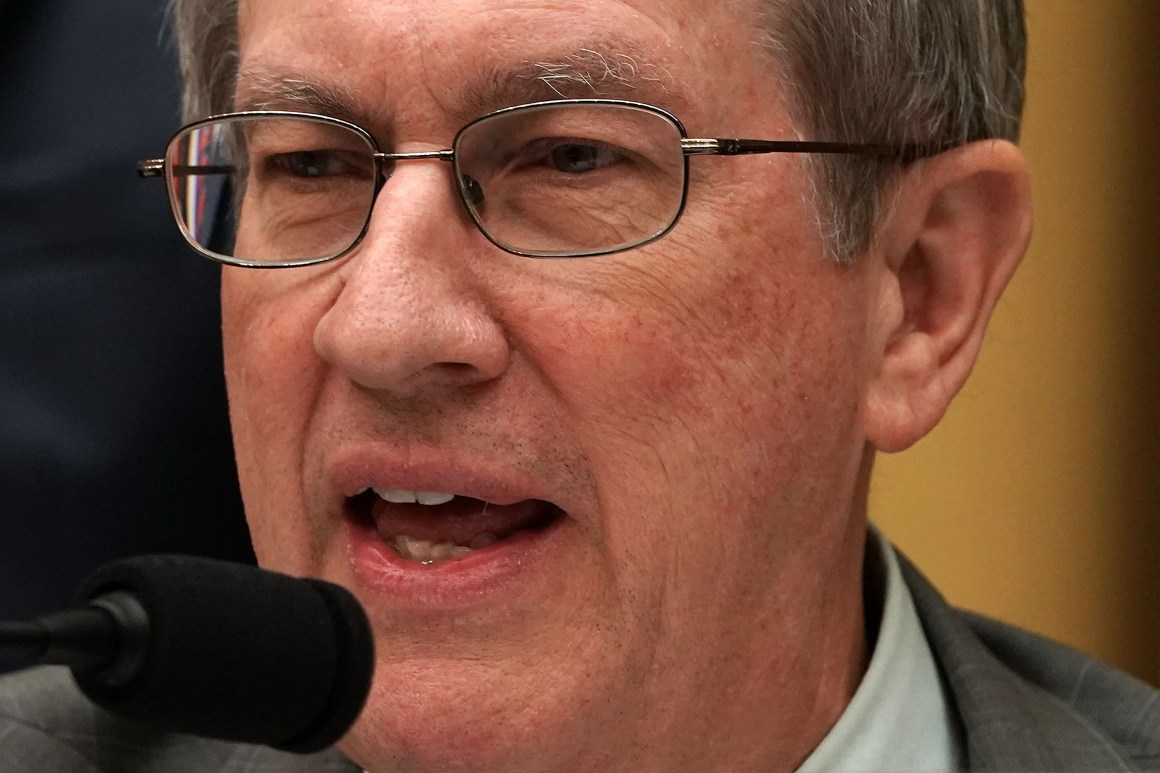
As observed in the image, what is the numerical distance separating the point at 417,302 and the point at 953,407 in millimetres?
1339

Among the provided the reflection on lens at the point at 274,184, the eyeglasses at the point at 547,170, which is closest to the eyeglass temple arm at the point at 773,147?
the eyeglasses at the point at 547,170

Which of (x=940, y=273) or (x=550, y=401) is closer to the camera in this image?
(x=550, y=401)

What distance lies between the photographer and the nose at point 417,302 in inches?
46.3

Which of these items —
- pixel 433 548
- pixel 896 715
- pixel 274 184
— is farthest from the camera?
pixel 896 715

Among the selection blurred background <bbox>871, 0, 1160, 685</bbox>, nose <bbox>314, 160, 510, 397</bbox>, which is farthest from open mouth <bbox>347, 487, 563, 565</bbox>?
blurred background <bbox>871, 0, 1160, 685</bbox>

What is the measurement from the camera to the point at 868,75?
1361 mm

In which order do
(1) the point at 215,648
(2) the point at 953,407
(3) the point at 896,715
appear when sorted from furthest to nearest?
1. (2) the point at 953,407
2. (3) the point at 896,715
3. (1) the point at 215,648

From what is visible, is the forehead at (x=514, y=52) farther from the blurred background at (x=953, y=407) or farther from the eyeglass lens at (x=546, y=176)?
the blurred background at (x=953, y=407)

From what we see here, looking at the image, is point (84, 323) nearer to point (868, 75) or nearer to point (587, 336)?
point (587, 336)

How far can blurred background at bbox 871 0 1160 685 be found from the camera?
229 centimetres

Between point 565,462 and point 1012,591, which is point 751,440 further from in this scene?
point 1012,591

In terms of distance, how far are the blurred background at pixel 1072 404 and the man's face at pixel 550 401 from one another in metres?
1.01

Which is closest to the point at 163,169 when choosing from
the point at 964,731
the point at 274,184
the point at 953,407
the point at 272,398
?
the point at 274,184

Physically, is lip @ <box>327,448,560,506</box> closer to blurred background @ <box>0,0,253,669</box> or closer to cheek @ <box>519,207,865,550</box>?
cheek @ <box>519,207,865,550</box>
